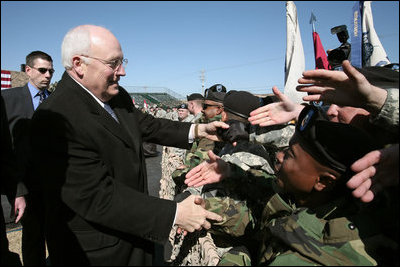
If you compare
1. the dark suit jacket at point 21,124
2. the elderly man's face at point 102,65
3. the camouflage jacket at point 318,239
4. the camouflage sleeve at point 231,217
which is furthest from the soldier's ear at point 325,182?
the dark suit jacket at point 21,124

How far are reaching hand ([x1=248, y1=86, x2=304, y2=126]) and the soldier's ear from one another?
0.59m

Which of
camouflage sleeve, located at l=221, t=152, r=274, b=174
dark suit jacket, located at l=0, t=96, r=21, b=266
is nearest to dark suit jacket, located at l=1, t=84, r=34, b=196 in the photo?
dark suit jacket, located at l=0, t=96, r=21, b=266

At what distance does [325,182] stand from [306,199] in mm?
232

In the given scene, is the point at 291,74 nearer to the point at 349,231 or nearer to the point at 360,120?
the point at 360,120

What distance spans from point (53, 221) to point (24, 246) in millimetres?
1795

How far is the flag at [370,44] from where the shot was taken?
8.46 feet

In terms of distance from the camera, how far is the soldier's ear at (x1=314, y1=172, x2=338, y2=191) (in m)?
1.46

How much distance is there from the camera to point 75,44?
1747mm

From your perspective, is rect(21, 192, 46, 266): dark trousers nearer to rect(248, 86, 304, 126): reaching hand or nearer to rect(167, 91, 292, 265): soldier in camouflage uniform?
rect(167, 91, 292, 265): soldier in camouflage uniform

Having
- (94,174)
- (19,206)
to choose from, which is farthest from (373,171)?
(19,206)

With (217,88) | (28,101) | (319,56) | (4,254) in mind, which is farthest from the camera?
(217,88)

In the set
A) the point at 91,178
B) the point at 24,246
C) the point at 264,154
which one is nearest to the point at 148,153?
the point at 24,246

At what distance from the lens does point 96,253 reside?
65.8 inches

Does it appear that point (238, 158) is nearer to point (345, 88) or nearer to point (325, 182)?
point (325, 182)
